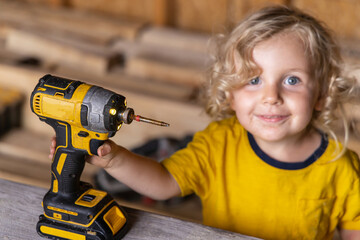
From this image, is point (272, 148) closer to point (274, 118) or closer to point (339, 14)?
point (274, 118)

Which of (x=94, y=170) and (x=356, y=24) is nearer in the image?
(x=94, y=170)

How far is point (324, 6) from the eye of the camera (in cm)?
389

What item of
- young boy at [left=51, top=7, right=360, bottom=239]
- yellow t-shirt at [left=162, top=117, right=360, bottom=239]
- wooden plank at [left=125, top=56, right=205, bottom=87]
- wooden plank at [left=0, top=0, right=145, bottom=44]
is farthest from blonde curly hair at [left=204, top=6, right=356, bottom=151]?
wooden plank at [left=0, top=0, right=145, bottom=44]

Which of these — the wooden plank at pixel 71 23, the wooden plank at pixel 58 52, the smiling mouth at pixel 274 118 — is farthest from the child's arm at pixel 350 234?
the wooden plank at pixel 71 23

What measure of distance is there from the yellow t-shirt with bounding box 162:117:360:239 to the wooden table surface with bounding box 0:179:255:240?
0.22 meters

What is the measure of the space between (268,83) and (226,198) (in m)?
0.45

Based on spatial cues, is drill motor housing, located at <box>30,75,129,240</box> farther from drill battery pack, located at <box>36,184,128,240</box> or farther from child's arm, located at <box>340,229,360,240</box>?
child's arm, located at <box>340,229,360,240</box>

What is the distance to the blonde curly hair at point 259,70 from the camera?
177cm

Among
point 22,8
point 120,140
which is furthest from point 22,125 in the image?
point 22,8

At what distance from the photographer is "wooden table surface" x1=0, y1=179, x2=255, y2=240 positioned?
158 cm

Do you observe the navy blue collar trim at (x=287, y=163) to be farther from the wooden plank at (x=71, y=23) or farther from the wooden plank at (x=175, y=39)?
the wooden plank at (x=71, y=23)

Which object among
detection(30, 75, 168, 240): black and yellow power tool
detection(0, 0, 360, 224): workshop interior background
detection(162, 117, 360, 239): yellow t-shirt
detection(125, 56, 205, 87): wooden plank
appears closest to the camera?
detection(30, 75, 168, 240): black and yellow power tool

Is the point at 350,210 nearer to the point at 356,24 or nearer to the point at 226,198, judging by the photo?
the point at 226,198

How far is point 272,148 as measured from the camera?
6.32ft
